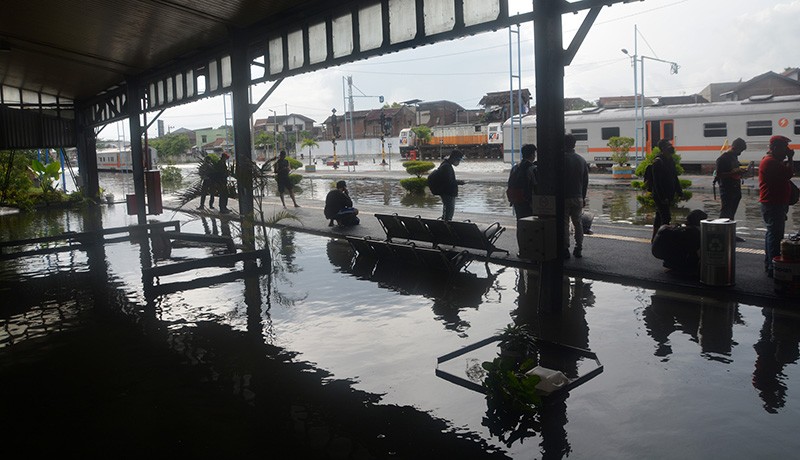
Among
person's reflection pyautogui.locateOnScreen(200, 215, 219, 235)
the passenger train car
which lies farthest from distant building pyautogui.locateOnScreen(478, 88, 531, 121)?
person's reflection pyautogui.locateOnScreen(200, 215, 219, 235)

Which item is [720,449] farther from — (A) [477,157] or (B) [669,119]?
(A) [477,157]

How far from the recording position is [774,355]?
609 centimetres

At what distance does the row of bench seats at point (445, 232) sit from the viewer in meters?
10.5

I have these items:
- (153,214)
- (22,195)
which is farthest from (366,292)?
(22,195)

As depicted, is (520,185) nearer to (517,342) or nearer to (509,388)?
(517,342)

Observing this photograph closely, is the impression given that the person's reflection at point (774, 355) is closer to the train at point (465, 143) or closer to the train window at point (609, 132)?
the train window at point (609, 132)

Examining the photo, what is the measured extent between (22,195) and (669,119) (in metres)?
28.3

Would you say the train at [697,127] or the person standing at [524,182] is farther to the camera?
the train at [697,127]

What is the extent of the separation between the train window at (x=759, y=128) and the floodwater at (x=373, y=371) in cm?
2276

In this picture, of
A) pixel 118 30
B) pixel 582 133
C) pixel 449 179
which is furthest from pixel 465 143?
pixel 449 179

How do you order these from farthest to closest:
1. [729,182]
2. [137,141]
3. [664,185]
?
[137,141] → [729,182] → [664,185]

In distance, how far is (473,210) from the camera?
1939cm

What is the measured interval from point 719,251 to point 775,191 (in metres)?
1.27

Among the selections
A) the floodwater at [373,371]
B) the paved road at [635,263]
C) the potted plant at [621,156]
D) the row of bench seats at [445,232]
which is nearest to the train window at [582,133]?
the potted plant at [621,156]
